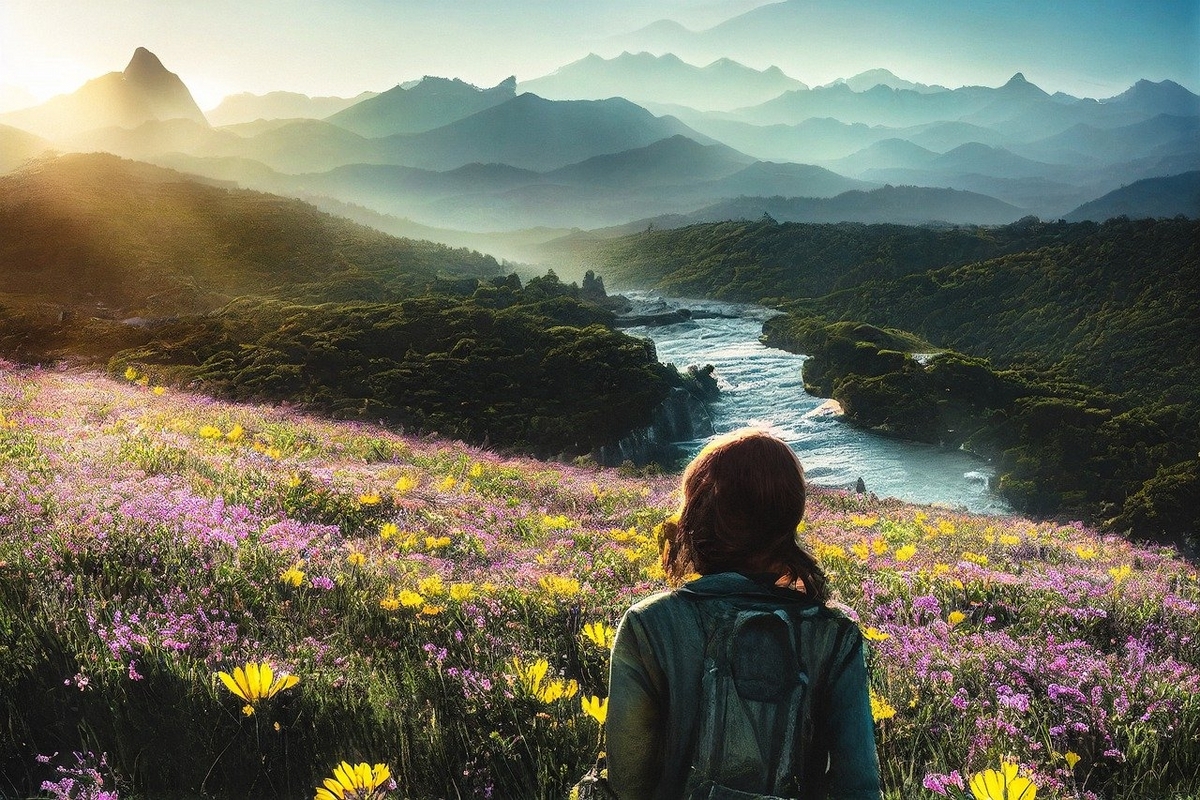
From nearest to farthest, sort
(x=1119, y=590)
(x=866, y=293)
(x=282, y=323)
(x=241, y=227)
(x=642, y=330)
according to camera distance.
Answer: (x=1119, y=590) → (x=282, y=323) → (x=642, y=330) → (x=241, y=227) → (x=866, y=293)

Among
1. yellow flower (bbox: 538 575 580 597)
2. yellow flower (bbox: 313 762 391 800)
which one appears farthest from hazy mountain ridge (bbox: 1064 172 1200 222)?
yellow flower (bbox: 313 762 391 800)

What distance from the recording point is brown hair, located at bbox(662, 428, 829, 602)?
185 cm

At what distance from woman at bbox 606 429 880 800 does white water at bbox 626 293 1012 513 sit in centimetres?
1647

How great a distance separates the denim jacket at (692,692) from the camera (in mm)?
1763

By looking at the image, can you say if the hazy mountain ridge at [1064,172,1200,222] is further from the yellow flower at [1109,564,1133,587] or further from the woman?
the woman

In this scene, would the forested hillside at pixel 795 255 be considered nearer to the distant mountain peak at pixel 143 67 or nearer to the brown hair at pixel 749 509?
the brown hair at pixel 749 509

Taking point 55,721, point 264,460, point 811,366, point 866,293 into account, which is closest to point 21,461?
point 264,460

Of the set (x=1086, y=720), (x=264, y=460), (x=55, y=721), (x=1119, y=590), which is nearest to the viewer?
(x=55, y=721)

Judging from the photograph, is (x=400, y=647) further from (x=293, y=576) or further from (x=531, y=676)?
(x=531, y=676)

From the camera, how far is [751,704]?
5.61 ft

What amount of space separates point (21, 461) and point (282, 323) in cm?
2161

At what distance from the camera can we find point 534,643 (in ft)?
12.7

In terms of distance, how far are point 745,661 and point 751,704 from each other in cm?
10

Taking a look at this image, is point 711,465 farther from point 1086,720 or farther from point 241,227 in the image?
point 241,227
